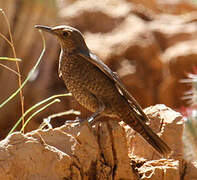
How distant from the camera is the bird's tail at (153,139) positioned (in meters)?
4.68

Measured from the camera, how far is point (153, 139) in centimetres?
471

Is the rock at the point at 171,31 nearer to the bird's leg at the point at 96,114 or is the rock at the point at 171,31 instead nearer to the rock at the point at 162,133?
the rock at the point at 162,133

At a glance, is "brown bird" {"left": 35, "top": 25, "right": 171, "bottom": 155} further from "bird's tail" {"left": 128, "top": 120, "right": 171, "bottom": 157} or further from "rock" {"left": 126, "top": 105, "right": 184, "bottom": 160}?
"rock" {"left": 126, "top": 105, "right": 184, "bottom": 160}

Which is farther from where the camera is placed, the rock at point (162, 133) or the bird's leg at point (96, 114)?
the rock at point (162, 133)

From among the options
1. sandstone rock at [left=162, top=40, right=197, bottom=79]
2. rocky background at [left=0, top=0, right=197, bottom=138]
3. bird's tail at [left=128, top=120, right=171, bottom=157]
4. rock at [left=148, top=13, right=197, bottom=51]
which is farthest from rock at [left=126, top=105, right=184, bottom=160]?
rock at [left=148, top=13, right=197, bottom=51]

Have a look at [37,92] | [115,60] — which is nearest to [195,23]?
[115,60]

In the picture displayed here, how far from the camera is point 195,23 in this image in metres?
11.6

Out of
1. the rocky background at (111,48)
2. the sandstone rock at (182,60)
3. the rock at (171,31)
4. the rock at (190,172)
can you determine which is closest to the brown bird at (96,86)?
the rock at (190,172)

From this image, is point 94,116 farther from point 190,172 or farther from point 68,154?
point 190,172

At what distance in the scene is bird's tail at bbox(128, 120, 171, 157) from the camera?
468cm

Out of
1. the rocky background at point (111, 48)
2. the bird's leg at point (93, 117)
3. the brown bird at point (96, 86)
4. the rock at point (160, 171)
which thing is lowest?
the rock at point (160, 171)

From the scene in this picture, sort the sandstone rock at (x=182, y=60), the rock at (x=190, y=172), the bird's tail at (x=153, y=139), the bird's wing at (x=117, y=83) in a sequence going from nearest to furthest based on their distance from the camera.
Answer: the bird's tail at (x=153, y=139) < the bird's wing at (x=117, y=83) < the rock at (x=190, y=172) < the sandstone rock at (x=182, y=60)

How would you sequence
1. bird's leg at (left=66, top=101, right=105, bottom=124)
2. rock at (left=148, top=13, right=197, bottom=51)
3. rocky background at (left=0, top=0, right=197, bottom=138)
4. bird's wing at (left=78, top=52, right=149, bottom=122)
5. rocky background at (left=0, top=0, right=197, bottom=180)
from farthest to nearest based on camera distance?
rock at (left=148, top=13, right=197, bottom=51), rocky background at (left=0, top=0, right=197, bottom=138), bird's wing at (left=78, top=52, right=149, bottom=122), bird's leg at (left=66, top=101, right=105, bottom=124), rocky background at (left=0, top=0, right=197, bottom=180)

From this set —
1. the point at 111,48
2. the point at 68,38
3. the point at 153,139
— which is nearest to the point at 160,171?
the point at 153,139
